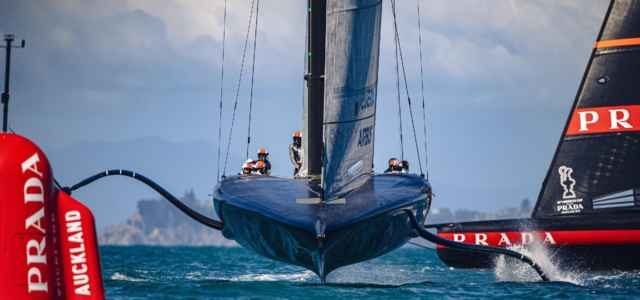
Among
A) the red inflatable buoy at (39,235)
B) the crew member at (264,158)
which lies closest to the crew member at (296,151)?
the crew member at (264,158)

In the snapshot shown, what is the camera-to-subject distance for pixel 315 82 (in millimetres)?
20000

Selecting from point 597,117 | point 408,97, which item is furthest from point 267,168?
point 597,117

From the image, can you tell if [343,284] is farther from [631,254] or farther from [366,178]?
[631,254]

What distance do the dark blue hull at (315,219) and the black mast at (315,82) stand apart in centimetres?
79

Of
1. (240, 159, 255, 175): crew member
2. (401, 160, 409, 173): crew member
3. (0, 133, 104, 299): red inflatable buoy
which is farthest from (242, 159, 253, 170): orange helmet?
(0, 133, 104, 299): red inflatable buoy

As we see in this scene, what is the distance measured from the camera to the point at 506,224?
78.3ft

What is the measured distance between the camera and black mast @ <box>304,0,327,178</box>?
1981cm

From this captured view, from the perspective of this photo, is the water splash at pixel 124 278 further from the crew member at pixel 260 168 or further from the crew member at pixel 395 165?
the crew member at pixel 395 165

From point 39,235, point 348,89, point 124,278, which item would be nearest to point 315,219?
point 348,89

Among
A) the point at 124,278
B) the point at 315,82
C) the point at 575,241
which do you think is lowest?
the point at 124,278

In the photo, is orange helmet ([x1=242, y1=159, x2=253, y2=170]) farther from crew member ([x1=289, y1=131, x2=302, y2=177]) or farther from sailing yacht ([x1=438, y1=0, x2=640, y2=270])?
sailing yacht ([x1=438, y1=0, x2=640, y2=270])

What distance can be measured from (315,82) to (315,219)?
423 centimetres

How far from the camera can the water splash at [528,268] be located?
72.2 ft

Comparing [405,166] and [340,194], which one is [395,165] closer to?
[405,166]
